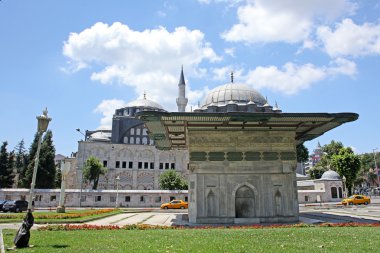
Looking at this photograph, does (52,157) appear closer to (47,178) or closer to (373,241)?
(47,178)

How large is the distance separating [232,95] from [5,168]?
3292 cm

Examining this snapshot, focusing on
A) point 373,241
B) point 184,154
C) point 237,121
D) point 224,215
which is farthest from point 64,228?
point 184,154

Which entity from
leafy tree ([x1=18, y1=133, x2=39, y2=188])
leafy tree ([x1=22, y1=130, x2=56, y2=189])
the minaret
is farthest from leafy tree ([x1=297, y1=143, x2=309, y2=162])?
leafy tree ([x1=18, y1=133, x2=39, y2=188])

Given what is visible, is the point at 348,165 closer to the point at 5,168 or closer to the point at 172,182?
the point at 172,182

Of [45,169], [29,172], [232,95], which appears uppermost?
[232,95]

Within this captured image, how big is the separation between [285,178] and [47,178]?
107 feet

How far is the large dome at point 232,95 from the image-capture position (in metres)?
26.7

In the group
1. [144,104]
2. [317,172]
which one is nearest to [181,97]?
[144,104]

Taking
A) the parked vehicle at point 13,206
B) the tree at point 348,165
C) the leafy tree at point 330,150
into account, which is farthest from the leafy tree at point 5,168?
the leafy tree at point 330,150

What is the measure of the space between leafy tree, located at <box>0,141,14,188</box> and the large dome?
97.3 feet

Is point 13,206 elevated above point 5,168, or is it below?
below

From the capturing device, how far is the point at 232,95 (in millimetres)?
26828

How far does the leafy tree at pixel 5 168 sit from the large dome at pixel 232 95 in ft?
97.3

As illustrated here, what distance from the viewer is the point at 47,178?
3825cm
